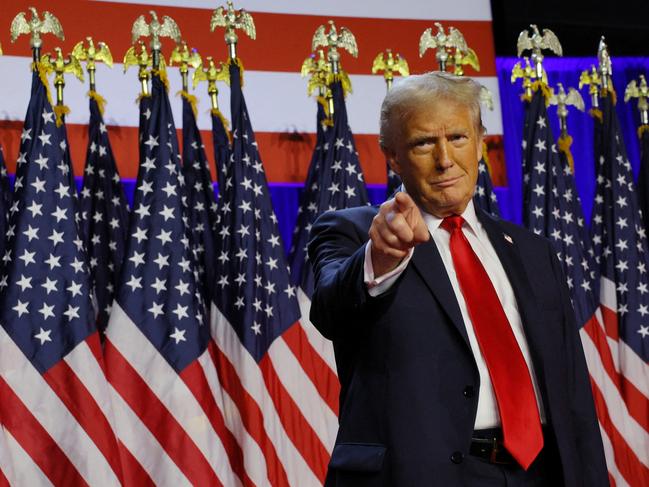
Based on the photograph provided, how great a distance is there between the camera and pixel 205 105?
5.03 meters

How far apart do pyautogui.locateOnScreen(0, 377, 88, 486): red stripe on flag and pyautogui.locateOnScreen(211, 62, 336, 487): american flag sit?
75cm

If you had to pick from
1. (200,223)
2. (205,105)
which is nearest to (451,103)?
(200,223)

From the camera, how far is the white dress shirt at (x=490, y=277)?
1.57 meters

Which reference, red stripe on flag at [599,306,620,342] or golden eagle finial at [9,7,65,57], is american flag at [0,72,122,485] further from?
red stripe on flag at [599,306,620,342]

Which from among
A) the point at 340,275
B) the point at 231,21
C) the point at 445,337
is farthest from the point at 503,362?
the point at 231,21

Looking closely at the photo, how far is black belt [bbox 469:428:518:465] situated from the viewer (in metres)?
1.68

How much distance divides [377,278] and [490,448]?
38 cm

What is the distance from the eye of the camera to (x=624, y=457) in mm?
4836

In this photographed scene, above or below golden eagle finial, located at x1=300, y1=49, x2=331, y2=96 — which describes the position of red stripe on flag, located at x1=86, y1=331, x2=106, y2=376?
below

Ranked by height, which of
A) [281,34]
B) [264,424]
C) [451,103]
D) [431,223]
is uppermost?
[281,34]

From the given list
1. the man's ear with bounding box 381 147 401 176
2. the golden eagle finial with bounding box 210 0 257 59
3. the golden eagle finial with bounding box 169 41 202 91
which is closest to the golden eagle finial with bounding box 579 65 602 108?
the golden eagle finial with bounding box 210 0 257 59

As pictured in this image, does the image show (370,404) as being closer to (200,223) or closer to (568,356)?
(568,356)

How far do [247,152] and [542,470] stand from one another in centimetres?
311

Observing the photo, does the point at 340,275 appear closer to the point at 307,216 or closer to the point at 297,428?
the point at 297,428
